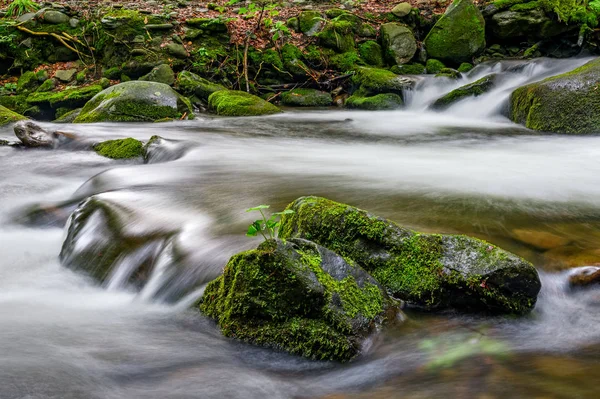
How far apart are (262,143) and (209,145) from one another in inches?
35.7

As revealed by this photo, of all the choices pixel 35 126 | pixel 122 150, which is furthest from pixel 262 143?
pixel 35 126

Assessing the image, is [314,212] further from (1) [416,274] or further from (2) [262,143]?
(2) [262,143]

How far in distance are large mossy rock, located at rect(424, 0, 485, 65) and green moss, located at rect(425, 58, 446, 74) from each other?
0.29m

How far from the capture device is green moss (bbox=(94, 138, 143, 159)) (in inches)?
291

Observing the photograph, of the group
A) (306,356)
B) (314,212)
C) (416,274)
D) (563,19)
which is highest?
(563,19)

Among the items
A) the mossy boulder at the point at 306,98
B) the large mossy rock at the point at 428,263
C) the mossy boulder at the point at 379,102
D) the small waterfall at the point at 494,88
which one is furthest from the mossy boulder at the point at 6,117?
the large mossy rock at the point at 428,263

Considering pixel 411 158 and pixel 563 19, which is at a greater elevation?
pixel 563 19

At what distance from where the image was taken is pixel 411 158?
23.6 ft

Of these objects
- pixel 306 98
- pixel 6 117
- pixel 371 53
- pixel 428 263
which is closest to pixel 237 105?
pixel 306 98

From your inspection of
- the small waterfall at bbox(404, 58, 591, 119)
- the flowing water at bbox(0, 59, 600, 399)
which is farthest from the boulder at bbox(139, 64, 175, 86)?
the small waterfall at bbox(404, 58, 591, 119)

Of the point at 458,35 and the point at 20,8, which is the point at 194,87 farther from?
the point at 458,35

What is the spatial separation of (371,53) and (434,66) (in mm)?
1689

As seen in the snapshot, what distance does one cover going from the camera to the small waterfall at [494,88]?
11.2 metres

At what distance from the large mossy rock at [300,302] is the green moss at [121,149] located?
516cm
